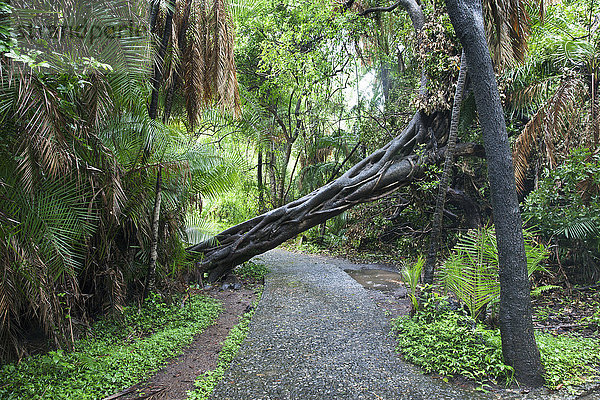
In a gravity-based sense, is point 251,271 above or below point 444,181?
below

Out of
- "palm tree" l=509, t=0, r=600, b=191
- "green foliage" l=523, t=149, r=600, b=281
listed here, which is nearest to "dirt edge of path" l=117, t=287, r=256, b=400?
"green foliage" l=523, t=149, r=600, b=281

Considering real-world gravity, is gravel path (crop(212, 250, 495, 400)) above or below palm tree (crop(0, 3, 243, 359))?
below

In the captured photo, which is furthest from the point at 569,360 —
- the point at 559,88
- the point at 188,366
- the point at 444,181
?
the point at 559,88

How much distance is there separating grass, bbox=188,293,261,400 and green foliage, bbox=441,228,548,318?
8.34ft

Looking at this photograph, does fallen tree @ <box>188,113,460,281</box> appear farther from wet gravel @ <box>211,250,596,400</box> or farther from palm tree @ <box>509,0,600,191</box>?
wet gravel @ <box>211,250,596,400</box>

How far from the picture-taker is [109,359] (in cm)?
355

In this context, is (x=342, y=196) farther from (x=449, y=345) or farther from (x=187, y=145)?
(x=449, y=345)

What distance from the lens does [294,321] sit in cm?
475

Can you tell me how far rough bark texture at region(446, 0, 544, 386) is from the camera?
3.05 m

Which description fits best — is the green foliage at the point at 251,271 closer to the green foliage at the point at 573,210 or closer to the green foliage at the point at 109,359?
the green foliage at the point at 109,359

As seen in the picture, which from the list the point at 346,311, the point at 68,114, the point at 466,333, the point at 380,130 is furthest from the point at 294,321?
the point at 380,130

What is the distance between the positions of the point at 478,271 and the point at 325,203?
423 cm

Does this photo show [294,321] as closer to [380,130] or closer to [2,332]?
[2,332]

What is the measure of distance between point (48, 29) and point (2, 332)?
2.92 metres
